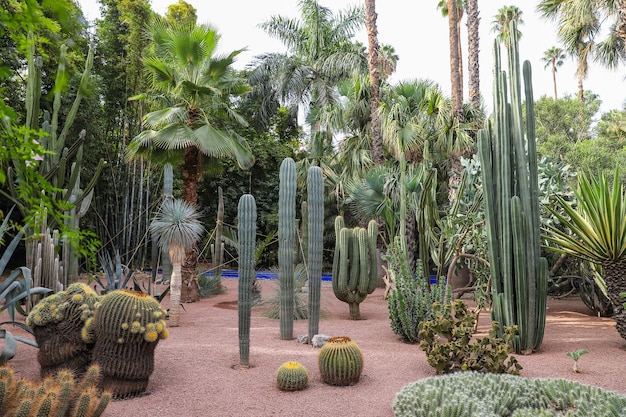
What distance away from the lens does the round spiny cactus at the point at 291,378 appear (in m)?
4.05

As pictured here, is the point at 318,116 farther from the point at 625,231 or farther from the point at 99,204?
the point at 625,231

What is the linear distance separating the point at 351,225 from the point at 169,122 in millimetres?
7898

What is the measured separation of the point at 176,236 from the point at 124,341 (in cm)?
330

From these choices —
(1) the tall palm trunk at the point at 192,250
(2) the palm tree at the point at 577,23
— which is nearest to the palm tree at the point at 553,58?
(2) the palm tree at the point at 577,23

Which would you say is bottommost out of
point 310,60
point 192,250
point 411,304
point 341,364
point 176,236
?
point 341,364

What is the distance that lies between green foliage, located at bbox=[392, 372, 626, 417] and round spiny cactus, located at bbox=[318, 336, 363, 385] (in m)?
0.66

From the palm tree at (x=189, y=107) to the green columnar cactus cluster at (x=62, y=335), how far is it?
5356 millimetres

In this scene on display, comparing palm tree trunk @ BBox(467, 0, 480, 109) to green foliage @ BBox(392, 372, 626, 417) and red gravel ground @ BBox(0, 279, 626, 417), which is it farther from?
green foliage @ BBox(392, 372, 626, 417)

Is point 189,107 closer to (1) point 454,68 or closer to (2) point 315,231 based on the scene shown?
(2) point 315,231

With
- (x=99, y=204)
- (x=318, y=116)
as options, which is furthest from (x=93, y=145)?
(x=318, y=116)

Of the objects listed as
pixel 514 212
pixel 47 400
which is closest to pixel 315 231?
pixel 514 212

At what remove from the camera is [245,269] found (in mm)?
4984

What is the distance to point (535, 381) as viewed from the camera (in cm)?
375

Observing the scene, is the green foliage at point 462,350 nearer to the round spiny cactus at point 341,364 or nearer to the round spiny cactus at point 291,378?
the round spiny cactus at point 341,364
